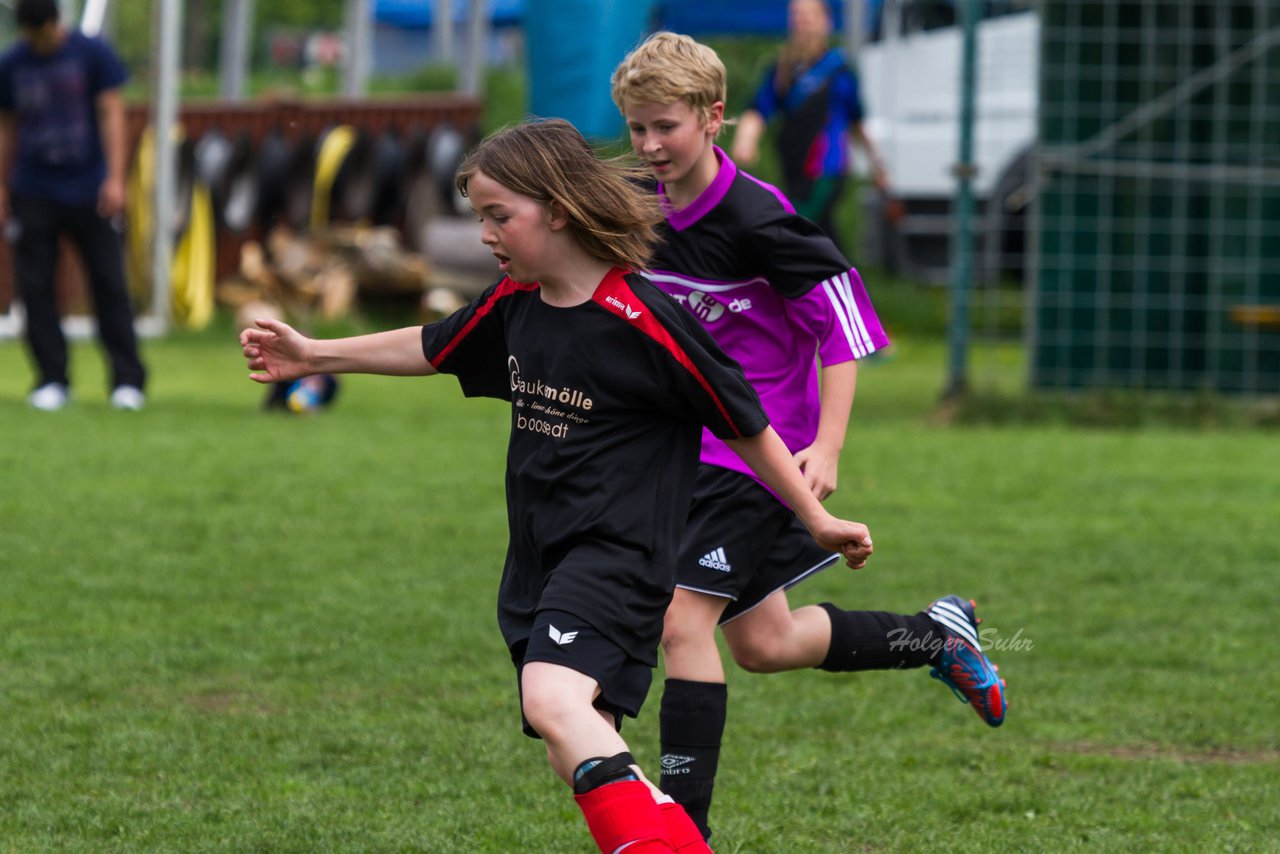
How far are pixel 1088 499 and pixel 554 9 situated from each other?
16.7ft

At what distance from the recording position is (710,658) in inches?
150

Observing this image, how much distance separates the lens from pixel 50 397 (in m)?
10.0

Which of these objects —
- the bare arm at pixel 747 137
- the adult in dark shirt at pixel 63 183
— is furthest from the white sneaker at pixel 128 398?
the bare arm at pixel 747 137

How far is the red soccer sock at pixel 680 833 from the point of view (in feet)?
9.70

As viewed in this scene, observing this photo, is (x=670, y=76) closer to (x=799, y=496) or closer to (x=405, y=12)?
(x=799, y=496)

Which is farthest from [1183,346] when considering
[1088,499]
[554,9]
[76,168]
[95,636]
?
[95,636]

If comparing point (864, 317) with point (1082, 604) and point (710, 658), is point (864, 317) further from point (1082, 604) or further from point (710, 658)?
point (1082, 604)

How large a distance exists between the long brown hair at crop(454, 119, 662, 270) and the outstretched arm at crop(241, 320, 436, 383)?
1.19 ft

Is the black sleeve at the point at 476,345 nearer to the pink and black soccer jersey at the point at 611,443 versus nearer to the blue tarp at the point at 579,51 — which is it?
the pink and black soccer jersey at the point at 611,443

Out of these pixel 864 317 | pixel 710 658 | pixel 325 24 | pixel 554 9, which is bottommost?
pixel 710 658

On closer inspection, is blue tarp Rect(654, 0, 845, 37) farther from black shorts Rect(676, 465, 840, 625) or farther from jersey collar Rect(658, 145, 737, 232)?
black shorts Rect(676, 465, 840, 625)

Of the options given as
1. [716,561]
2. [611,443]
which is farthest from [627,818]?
[716,561]

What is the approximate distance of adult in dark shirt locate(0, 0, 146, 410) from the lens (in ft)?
32.8

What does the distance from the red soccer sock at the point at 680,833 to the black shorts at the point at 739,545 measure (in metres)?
0.79
